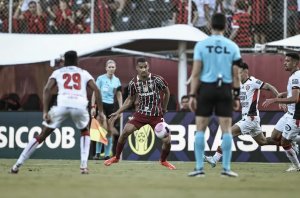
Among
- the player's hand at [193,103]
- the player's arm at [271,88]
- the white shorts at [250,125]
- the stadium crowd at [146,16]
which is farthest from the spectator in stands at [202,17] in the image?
the player's hand at [193,103]

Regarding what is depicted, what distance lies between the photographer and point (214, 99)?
43.6 ft

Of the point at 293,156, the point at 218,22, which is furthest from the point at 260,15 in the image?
the point at 218,22

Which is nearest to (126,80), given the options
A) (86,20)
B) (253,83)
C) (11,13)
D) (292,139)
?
(86,20)

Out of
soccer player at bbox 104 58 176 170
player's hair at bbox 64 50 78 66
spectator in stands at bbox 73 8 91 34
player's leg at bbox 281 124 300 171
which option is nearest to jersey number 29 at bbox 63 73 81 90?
player's hair at bbox 64 50 78 66

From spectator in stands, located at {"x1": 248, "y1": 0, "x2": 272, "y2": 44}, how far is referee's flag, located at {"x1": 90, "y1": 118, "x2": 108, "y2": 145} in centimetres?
517

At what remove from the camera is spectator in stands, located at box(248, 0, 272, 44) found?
23656 mm

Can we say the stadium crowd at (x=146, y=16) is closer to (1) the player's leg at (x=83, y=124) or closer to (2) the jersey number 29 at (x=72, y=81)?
(1) the player's leg at (x=83, y=124)

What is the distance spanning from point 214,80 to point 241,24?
10.7 m

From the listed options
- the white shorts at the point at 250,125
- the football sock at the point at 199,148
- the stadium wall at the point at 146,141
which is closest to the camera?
the football sock at the point at 199,148

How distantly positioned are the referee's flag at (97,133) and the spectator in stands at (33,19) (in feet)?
14.3

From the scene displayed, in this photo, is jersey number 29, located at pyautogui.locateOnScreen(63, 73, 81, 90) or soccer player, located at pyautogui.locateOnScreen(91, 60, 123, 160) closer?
jersey number 29, located at pyautogui.locateOnScreen(63, 73, 81, 90)

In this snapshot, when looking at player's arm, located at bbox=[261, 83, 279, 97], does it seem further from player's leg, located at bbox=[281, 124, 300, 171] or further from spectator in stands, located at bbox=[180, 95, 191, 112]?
spectator in stands, located at bbox=[180, 95, 191, 112]

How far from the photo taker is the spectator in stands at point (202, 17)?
2408 cm

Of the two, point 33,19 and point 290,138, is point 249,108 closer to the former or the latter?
point 290,138
